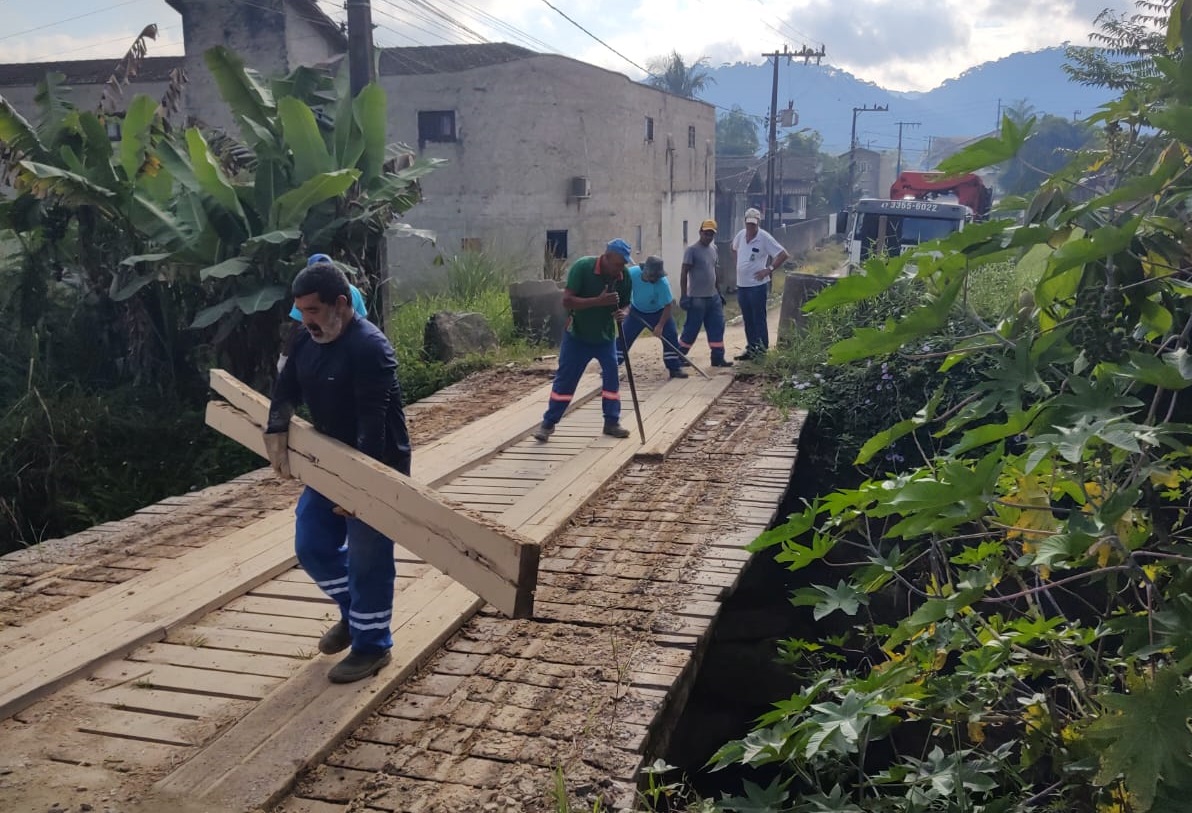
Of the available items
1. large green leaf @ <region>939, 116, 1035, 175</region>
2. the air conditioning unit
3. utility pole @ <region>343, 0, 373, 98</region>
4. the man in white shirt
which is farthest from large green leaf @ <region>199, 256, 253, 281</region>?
the air conditioning unit

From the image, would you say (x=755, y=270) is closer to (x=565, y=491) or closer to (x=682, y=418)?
(x=682, y=418)

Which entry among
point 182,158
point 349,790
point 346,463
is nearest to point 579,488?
point 346,463

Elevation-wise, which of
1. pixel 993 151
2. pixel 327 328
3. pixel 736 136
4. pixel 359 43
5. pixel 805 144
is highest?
pixel 736 136

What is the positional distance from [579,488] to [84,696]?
126 inches

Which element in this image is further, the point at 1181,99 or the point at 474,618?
the point at 474,618

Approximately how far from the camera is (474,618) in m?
4.58

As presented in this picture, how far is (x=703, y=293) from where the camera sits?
33.8ft

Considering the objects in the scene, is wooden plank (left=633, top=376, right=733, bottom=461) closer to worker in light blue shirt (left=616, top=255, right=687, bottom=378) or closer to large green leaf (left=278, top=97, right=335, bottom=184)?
worker in light blue shirt (left=616, top=255, right=687, bottom=378)

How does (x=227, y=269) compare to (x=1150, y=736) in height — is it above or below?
above

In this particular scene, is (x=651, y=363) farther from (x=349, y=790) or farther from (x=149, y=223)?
(x=349, y=790)

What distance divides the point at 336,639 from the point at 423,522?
3.18 feet

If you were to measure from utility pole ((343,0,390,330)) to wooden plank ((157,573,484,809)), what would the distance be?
658 centimetres

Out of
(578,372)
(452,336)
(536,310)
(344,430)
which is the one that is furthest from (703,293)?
(344,430)

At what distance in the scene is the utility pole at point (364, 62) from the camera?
10477 mm
